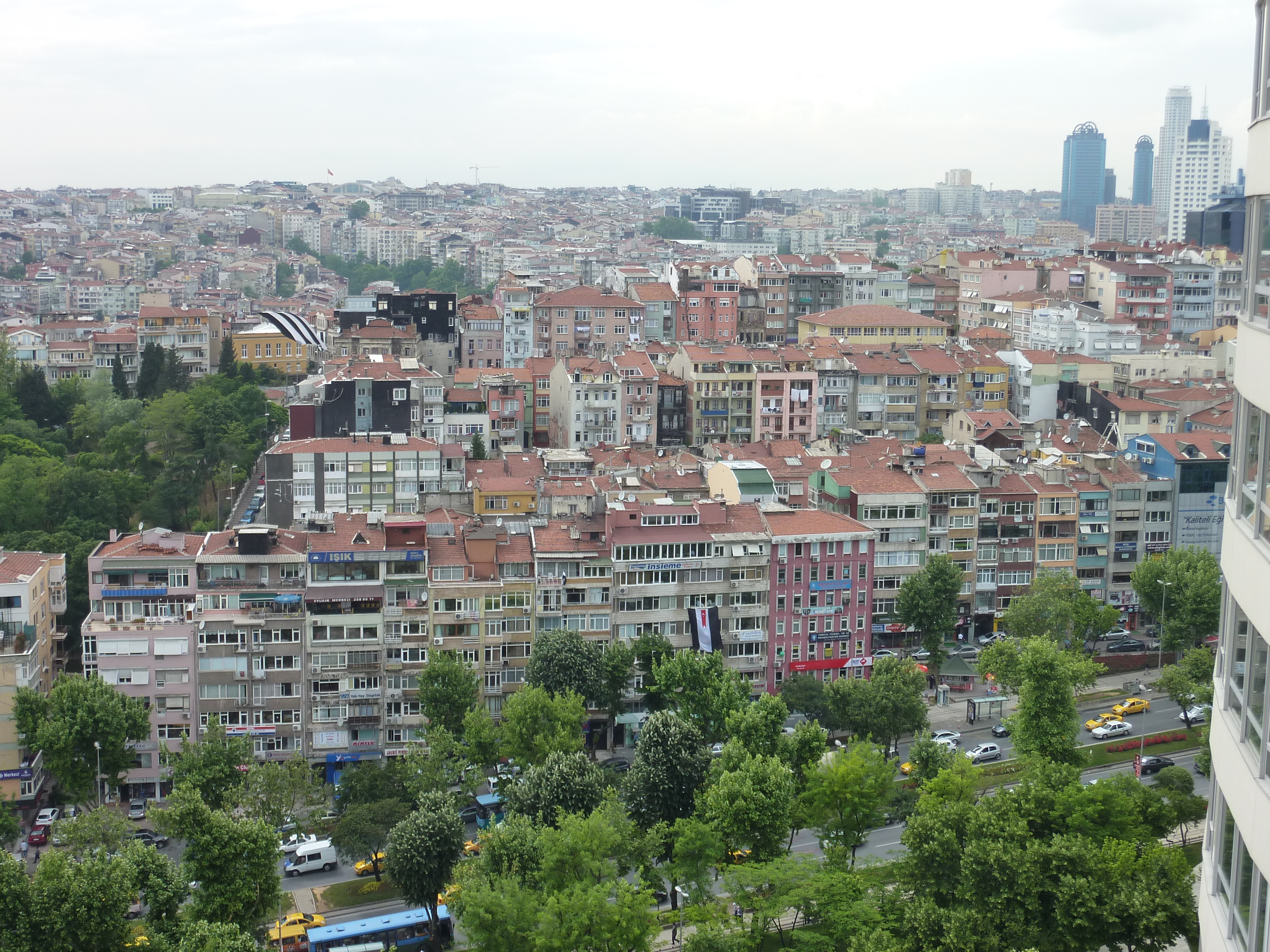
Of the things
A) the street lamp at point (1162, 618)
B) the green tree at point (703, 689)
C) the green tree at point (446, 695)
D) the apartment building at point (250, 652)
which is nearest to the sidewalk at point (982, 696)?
the street lamp at point (1162, 618)

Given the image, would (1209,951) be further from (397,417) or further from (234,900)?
(397,417)

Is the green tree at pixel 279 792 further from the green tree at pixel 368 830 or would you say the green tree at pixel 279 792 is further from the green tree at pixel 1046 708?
the green tree at pixel 1046 708

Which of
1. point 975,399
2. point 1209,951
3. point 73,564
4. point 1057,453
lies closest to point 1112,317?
point 975,399

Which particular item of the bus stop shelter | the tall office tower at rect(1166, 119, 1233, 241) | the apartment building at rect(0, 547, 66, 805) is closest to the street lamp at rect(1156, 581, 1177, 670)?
the bus stop shelter

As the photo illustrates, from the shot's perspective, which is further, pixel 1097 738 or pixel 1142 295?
pixel 1142 295

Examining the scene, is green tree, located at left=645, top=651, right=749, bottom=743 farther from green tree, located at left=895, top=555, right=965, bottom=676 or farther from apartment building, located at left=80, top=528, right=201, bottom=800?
apartment building, located at left=80, top=528, right=201, bottom=800

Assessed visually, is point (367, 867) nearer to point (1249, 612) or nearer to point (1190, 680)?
point (1190, 680)

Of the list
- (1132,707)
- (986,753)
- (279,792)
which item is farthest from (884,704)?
(279,792)
